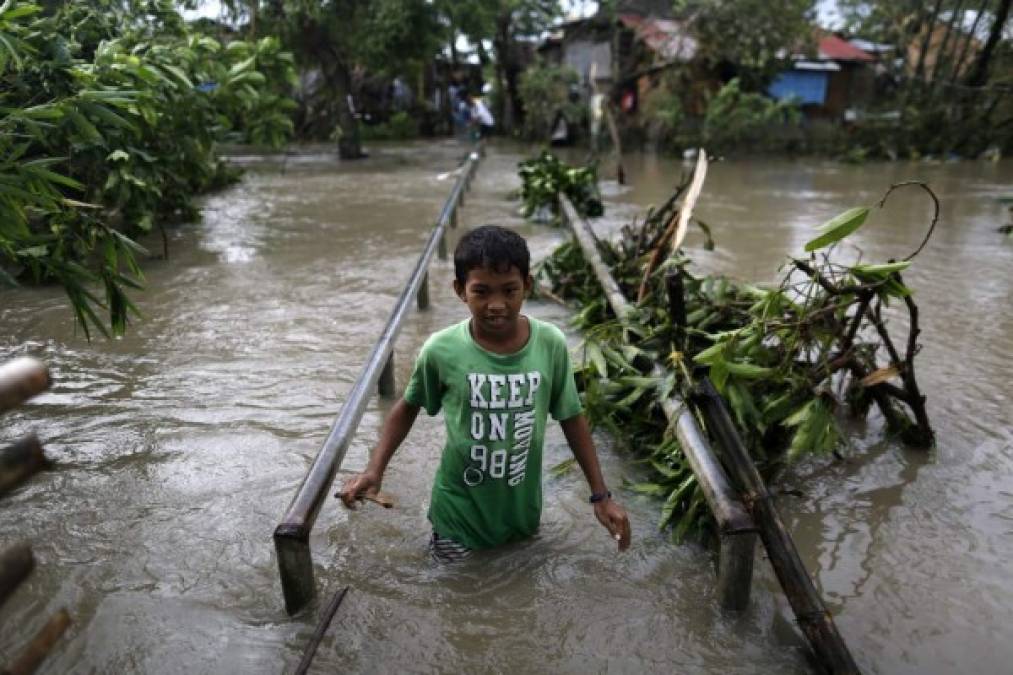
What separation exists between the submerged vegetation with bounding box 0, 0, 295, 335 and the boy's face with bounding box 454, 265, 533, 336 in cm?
170

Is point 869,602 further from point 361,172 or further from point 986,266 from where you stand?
point 361,172

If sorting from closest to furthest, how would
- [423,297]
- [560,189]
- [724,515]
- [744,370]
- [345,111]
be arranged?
[724,515], [744,370], [423,297], [560,189], [345,111]

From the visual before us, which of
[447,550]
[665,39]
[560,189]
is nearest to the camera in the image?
[447,550]

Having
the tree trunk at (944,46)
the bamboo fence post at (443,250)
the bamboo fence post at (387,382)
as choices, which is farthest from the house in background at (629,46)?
the bamboo fence post at (387,382)

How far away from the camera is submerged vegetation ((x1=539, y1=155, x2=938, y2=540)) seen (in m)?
3.13

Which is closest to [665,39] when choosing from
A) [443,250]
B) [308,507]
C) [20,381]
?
[443,250]

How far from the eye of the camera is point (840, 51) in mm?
23812

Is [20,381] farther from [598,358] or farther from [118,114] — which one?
[118,114]

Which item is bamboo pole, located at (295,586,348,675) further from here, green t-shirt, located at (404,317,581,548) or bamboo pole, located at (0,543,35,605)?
bamboo pole, located at (0,543,35,605)

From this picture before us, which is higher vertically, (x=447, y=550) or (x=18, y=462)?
(x=18, y=462)

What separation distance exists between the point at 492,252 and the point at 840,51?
25.2 m

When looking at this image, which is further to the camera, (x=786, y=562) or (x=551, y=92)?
(x=551, y=92)

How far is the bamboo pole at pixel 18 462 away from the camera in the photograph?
1.11m

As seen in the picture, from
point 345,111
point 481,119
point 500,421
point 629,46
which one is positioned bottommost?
point 481,119
